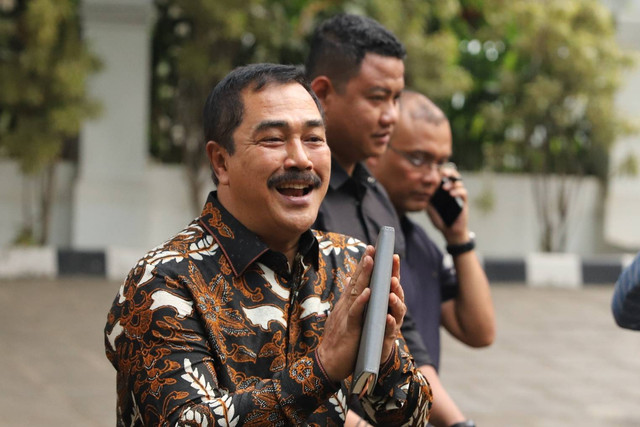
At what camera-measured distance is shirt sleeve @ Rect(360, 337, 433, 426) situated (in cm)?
214

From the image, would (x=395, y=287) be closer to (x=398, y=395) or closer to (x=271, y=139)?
(x=398, y=395)

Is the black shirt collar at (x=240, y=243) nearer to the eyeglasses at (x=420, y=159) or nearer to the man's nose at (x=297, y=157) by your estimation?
the man's nose at (x=297, y=157)

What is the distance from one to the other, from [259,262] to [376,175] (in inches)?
51.9

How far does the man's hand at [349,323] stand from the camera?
1980 mm

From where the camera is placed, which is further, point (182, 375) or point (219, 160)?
point (219, 160)

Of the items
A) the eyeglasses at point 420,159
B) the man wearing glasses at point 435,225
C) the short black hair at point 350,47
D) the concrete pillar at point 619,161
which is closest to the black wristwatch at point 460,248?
the man wearing glasses at point 435,225

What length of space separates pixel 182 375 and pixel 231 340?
0.40ft

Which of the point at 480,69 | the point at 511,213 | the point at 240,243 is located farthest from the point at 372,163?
the point at 480,69

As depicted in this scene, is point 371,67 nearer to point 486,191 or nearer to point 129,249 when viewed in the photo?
point 129,249

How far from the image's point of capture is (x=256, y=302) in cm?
218

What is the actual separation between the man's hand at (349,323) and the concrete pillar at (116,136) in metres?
7.71

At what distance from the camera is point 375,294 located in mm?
1957

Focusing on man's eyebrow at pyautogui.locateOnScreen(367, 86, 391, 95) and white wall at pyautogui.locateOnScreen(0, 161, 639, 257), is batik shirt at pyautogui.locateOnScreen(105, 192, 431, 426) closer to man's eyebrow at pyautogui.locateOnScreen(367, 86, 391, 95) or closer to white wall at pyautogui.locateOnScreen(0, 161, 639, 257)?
man's eyebrow at pyautogui.locateOnScreen(367, 86, 391, 95)

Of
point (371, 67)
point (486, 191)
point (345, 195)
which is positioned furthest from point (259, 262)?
point (486, 191)
